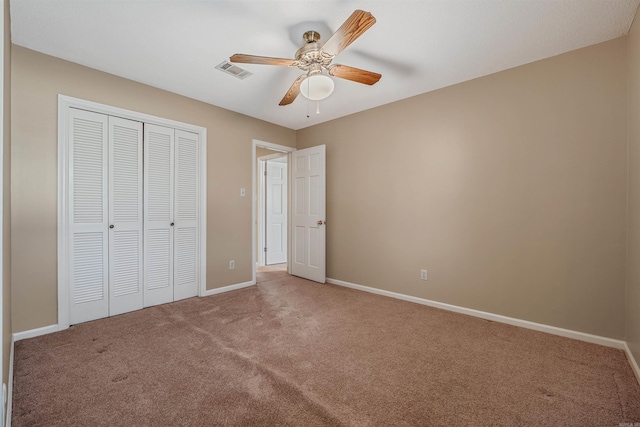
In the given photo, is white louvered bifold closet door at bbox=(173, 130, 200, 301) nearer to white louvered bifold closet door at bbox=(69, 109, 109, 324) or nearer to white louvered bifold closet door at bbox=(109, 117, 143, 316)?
white louvered bifold closet door at bbox=(109, 117, 143, 316)

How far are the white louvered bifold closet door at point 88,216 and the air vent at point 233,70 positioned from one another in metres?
1.32

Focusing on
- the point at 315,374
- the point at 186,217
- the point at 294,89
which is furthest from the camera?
the point at 186,217

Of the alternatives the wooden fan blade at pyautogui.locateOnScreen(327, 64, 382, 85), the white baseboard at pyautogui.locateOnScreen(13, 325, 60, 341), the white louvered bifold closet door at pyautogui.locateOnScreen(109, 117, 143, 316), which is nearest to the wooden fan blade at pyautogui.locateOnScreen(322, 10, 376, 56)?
the wooden fan blade at pyautogui.locateOnScreen(327, 64, 382, 85)

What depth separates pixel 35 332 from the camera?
2.54m

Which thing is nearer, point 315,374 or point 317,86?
point 315,374

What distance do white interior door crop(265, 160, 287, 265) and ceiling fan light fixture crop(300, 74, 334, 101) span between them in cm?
360

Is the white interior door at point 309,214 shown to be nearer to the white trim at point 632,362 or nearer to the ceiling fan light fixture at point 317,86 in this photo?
the ceiling fan light fixture at point 317,86

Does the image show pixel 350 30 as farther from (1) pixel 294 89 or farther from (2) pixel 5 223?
(2) pixel 5 223

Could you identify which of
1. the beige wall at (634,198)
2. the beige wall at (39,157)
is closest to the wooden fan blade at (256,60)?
the beige wall at (39,157)

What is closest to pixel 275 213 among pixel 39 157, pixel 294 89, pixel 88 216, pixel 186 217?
pixel 186 217

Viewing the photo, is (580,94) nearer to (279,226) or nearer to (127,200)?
(127,200)

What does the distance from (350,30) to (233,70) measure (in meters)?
1.53

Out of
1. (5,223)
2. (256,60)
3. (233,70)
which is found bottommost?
(5,223)

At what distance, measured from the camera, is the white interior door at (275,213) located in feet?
19.6
